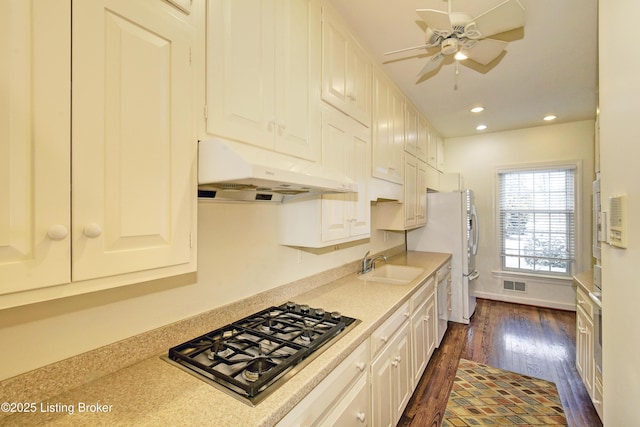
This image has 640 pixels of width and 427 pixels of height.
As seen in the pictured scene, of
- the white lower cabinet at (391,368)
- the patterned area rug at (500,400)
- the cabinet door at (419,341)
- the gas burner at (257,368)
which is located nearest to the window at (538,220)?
the patterned area rug at (500,400)

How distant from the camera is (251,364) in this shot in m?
0.99

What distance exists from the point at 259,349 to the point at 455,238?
3.24 m

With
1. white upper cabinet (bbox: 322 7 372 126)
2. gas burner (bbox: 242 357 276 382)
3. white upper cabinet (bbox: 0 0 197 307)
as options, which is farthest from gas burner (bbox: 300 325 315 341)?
white upper cabinet (bbox: 322 7 372 126)

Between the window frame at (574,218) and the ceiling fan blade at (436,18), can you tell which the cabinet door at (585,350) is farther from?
the window frame at (574,218)

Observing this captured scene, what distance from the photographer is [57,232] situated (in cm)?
63

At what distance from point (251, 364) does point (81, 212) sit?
680 mm

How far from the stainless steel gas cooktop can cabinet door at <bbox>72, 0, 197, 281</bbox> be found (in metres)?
0.38

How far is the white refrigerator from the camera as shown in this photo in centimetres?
365

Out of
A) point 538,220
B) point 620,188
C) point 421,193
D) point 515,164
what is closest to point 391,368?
point 620,188

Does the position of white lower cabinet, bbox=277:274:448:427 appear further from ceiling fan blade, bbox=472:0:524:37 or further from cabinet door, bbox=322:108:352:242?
ceiling fan blade, bbox=472:0:524:37

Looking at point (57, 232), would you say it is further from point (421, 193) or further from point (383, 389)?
point (421, 193)

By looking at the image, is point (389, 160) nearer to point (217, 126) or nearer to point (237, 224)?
point (237, 224)

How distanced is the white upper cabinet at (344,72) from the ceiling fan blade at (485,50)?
2.32 feet

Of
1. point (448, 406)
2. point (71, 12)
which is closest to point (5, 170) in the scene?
point (71, 12)
